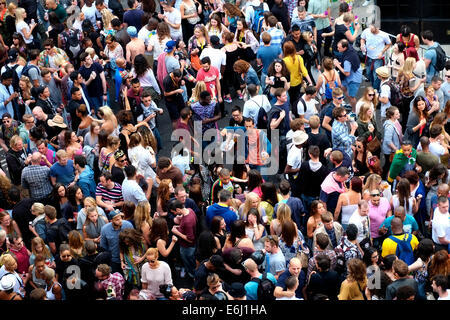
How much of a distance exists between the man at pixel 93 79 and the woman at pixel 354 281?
21.7 feet

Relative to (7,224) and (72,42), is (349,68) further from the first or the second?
(7,224)

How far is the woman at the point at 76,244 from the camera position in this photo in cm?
1021

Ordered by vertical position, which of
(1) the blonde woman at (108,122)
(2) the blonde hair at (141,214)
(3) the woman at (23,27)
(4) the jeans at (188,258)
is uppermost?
(3) the woman at (23,27)

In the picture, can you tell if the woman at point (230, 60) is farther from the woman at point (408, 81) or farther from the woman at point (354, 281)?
the woman at point (354, 281)

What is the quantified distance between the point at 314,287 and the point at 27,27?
9.64m

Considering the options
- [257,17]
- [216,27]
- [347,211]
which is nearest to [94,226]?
[347,211]

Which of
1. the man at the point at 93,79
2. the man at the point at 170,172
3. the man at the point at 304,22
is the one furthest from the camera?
the man at the point at 304,22

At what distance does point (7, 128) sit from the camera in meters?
12.9

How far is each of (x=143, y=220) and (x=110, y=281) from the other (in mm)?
1101

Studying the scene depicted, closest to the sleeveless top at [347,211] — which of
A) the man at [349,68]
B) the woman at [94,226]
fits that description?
the woman at [94,226]

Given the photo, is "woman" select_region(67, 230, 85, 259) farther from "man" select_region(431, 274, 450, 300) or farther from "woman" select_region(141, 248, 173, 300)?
"man" select_region(431, 274, 450, 300)

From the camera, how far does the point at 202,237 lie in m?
9.82

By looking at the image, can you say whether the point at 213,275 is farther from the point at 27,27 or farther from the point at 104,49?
the point at 27,27

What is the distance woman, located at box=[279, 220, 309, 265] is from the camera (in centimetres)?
1005
